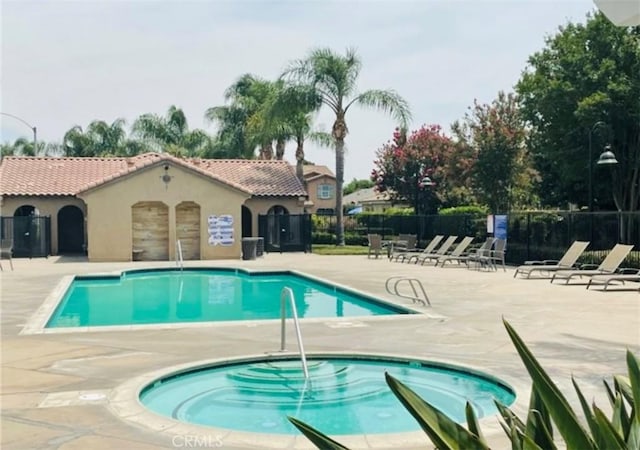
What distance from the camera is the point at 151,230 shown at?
2881 cm

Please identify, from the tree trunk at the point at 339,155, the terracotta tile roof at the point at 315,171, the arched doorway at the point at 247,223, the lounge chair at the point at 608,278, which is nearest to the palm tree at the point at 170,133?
the terracotta tile roof at the point at 315,171

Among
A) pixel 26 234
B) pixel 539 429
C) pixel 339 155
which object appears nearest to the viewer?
pixel 539 429

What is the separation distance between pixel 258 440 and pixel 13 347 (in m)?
5.56

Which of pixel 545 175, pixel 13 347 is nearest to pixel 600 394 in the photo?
pixel 13 347

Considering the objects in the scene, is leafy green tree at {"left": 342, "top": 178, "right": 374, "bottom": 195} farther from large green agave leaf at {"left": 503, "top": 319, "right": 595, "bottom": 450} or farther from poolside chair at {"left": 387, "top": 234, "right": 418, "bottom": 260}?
large green agave leaf at {"left": 503, "top": 319, "right": 595, "bottom": 450}

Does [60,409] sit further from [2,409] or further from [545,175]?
[545,175]

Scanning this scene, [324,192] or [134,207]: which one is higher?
[324,192]

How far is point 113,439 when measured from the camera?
5.41 metres

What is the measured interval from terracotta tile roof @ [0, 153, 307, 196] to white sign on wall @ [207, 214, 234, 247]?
1.60 m

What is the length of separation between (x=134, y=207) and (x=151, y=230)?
4.10ft

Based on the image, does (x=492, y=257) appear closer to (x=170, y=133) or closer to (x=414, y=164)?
(x=414, y=164)

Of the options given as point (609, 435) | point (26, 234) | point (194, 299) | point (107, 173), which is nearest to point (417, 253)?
point (194, 299)

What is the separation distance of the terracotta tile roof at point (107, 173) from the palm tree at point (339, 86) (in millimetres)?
4089

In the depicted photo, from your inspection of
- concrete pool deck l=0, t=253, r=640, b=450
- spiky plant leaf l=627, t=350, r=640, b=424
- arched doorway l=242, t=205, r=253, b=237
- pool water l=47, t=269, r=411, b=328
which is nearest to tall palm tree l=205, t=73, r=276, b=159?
arched doorway l=242, t=205, r=253, b=237
